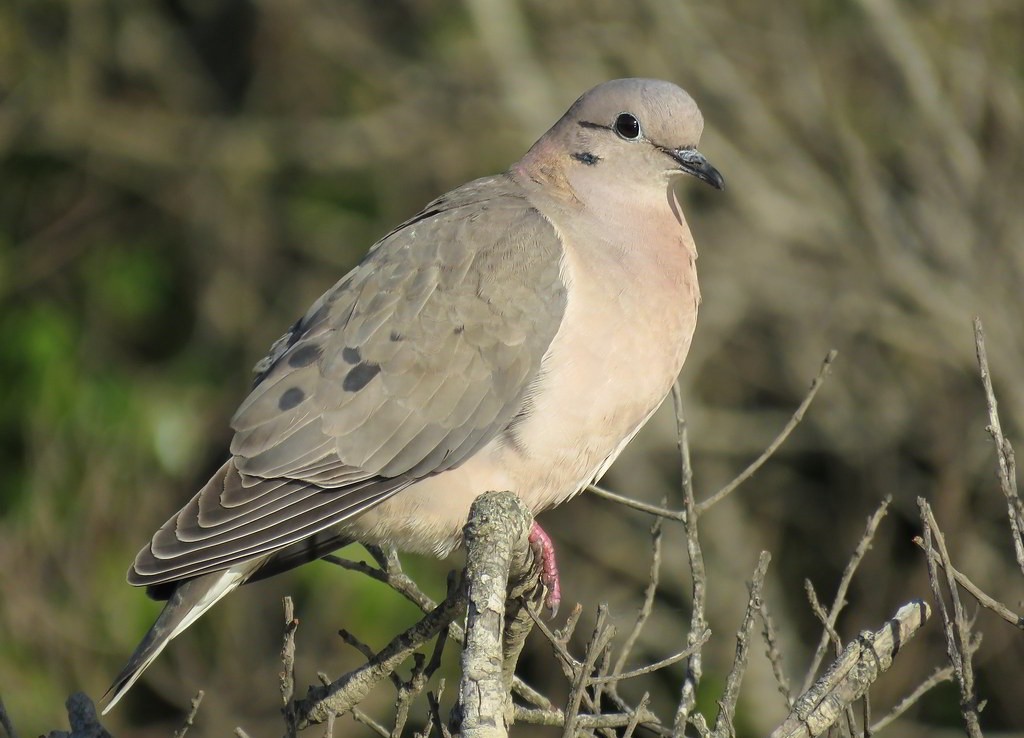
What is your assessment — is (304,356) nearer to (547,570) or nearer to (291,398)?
(291,398)

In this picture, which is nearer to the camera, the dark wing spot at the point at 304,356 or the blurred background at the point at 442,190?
the dark wing spot at the point at 304,356

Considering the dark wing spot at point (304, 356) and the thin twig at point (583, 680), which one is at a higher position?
the dark wing spot at point (304, 356)

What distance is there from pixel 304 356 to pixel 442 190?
354 centimetres

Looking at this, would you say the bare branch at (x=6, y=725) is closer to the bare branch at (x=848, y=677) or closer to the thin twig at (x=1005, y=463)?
the bare branch at (x=848, y=677)

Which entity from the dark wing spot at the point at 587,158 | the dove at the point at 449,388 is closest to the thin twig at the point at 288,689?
the dove at the point at 449,388

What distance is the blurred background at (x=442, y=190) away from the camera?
18.8ft

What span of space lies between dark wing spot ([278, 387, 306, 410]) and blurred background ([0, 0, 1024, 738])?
2.17 metres

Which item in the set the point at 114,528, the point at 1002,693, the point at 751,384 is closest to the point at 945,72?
the point at 751,384

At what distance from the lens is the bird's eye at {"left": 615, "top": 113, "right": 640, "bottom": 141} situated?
386 centimetres

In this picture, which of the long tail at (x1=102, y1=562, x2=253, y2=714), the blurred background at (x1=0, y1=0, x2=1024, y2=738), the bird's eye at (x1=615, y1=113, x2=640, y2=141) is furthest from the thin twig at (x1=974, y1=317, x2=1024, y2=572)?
the blurred background at (x1=0, y1=0, x2=1024, y2=738)

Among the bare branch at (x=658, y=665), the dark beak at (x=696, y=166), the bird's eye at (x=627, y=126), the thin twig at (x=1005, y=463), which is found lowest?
the bare branch at (x=658, y=665)

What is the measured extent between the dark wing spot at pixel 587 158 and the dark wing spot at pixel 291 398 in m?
1.06

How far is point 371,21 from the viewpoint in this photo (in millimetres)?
7305

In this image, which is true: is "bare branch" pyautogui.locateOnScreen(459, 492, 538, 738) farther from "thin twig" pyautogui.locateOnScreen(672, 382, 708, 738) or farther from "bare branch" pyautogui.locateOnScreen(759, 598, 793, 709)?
"bare branch" pyautogui.locateOnScreen(759, 598, 793, 709)
